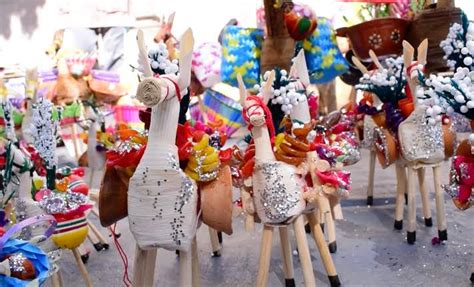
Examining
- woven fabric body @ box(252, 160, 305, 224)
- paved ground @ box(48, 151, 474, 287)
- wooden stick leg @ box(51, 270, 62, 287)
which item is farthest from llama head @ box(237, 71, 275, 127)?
wooden stick leg @ box(51, 270, 62, 287)

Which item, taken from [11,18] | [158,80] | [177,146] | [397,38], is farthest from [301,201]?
[11,18]

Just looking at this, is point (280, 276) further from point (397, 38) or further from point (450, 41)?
point (397, 38)

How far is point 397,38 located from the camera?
7.98 feet

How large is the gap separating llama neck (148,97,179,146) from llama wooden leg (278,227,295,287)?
1.79 ft

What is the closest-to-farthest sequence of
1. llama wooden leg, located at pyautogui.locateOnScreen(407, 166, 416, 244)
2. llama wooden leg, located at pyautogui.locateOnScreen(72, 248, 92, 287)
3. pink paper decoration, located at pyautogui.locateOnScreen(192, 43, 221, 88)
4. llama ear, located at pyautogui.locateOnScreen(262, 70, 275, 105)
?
llama ear, located at pyautogui.locateOnScreen(262, 70, 275, 105) → llama wooden leg, located at pyautogui.locateOnScreen(72, 248, 92, 287) → llama wooden leg, located at pyautogui.locateOnScreen(407, 166, 416, 244) → pink paper decoration, located at pyautogui.locateOnScreen(192, 43, 221, 88)

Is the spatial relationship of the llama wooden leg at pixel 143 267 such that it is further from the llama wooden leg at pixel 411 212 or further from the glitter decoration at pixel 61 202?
the llama wooden leg at pixel 411 212

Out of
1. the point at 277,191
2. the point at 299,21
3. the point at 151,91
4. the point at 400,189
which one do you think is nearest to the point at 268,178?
the point at 277,191

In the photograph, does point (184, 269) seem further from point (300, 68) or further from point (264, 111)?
point (300, 68)

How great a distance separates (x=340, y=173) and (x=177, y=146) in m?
0.50

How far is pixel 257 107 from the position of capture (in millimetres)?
1514

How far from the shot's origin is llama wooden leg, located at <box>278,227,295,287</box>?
1.72 m

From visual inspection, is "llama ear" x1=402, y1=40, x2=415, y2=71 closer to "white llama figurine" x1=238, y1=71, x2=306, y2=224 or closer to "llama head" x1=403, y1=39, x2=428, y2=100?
"llama head" x1=403, y1=39, x2=428, y2=100

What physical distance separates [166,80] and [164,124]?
0.10 m

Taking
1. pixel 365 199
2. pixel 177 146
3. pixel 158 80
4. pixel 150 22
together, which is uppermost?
pixel 150 22
